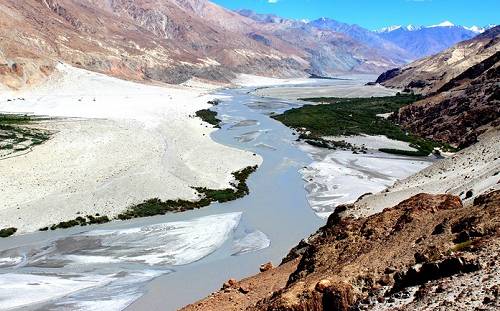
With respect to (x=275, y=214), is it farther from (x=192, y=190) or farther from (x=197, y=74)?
(x=197, y=74)

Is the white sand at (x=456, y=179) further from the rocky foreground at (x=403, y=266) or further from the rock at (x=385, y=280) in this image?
the rock at (x=385, y=280)

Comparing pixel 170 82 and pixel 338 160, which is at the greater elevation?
pixel 170 82

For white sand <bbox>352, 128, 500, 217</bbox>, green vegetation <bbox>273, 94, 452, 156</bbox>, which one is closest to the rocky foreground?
white sand <bbox>352, 128, 500, 217</bbox>

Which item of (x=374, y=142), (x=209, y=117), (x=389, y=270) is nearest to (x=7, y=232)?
(x=389, y=270)

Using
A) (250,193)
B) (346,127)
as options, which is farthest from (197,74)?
(250,193)

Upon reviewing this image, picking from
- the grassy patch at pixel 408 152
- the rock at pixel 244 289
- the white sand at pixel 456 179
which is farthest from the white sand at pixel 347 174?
the rock at pixel 244 289
